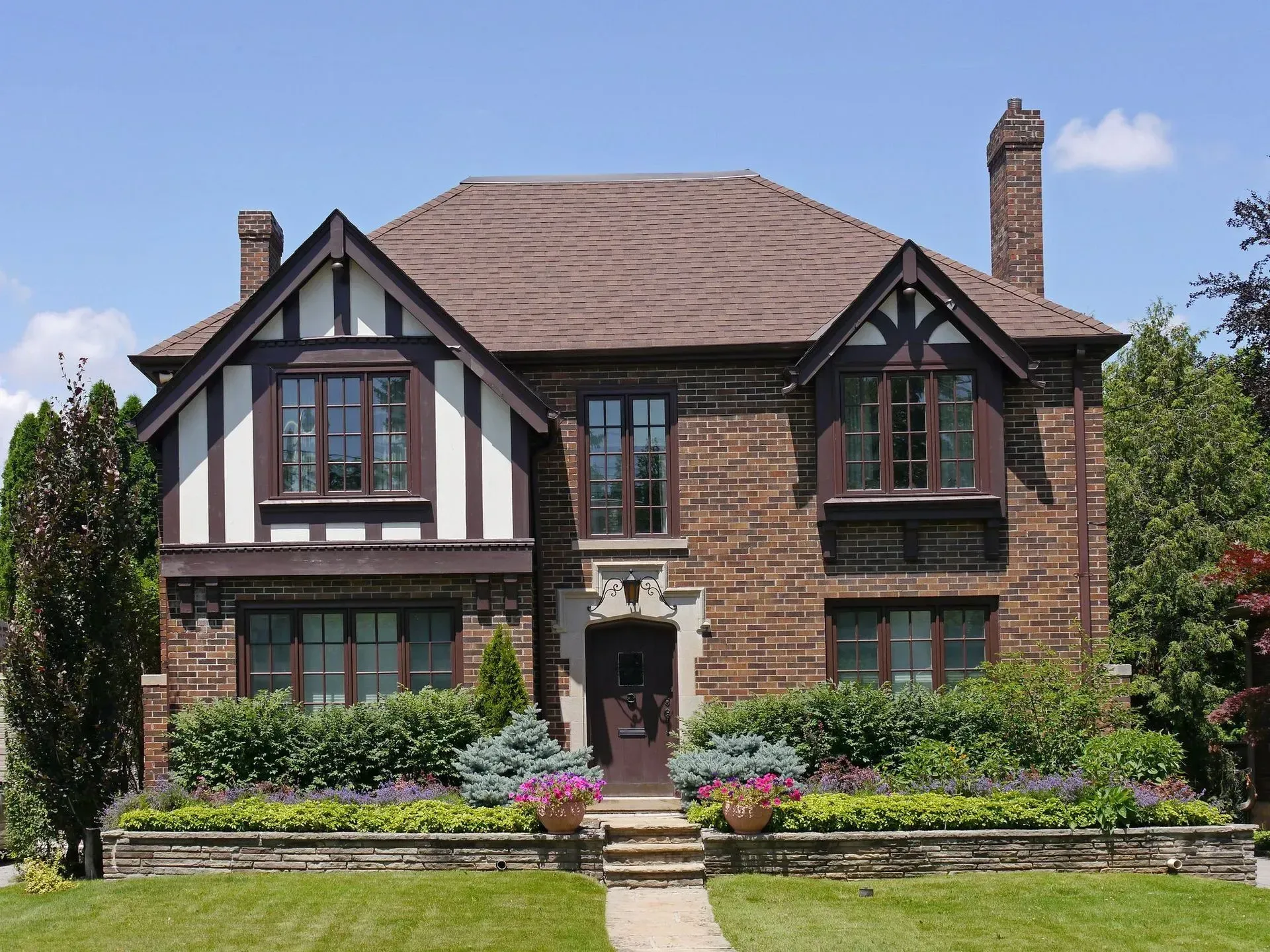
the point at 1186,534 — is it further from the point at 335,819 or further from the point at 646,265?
the point at 335,819

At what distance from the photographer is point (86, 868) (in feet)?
51.8

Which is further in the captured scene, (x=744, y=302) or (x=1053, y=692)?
(x=744, y=302)

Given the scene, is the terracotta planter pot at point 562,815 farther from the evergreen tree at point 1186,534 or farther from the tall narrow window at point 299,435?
the evergreen tree at point 1186,534

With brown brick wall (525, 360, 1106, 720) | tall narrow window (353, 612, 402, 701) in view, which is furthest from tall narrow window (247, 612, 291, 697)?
brown brick wall (525, 360, 1106, 720)

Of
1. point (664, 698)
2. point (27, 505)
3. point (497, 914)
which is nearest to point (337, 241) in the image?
point (27, 505)

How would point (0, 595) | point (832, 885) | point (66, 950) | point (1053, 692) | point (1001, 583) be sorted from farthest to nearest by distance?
point (0, 595), point (1001, 583), point (1053, 692), point (832, 885), point (66, 950)

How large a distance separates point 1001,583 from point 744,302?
5.14m

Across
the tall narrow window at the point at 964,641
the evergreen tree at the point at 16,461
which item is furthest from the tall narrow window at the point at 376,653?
the evergreen tree at the point at 16,461

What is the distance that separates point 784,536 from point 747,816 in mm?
4620

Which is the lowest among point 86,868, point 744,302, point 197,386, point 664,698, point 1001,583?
point 86,868

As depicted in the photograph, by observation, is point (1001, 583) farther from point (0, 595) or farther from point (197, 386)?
point (0, 595)

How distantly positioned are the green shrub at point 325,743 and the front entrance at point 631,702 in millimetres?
2103

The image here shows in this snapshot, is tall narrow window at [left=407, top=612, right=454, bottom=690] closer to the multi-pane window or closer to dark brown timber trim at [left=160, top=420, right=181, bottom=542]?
the multi-pane window

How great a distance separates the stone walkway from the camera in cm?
1217
